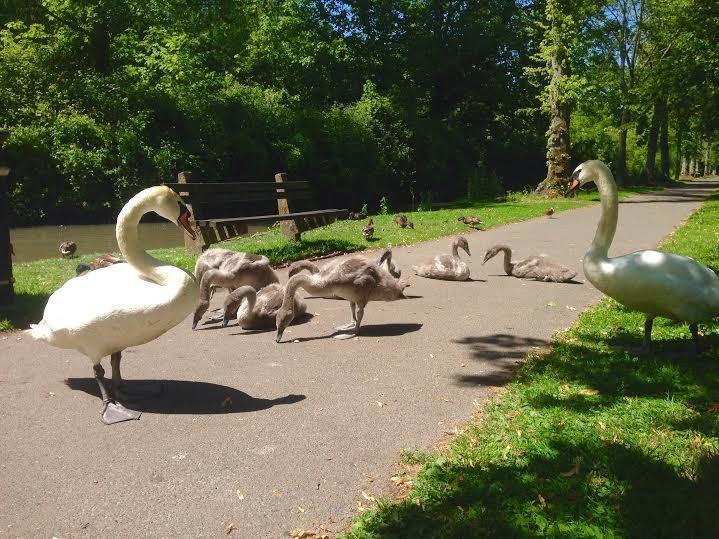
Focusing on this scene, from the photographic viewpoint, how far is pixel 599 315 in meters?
6.73

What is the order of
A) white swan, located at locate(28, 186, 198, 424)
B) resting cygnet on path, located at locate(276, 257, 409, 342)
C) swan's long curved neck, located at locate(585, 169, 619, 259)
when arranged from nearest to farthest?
white swan, located at locate(28, 186, 198, 424) < swan's long curved neck, located at locate(585, 169, 619, 259) < resting cygnet on path, located at locate(276, 257, 409, 342)

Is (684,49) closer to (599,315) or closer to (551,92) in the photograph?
(551,92)

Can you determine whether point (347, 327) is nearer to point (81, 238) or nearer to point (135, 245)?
point (135, 245)

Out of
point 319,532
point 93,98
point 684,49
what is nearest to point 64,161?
point 93,98

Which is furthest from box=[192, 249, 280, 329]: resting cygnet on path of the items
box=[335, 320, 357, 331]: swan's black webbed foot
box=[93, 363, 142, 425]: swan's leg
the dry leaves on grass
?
the dry leaves on grass

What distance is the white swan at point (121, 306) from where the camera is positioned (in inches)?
164

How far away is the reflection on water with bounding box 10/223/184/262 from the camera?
56.0 ft

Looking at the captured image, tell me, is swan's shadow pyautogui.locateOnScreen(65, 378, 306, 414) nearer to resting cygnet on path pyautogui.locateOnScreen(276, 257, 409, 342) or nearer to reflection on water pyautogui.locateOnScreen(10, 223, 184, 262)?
resting cygnet on path pyautogui.locateOnScreen(276, 257, 409, 342)

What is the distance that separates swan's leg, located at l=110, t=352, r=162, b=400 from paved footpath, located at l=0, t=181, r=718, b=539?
0.12m

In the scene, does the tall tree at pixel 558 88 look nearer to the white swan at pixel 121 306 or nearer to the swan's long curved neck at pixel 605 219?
the swan's long curved neck at pixel 605 219

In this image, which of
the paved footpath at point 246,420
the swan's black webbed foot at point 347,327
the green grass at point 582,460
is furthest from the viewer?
the swan's black webbed foot at point 347,327

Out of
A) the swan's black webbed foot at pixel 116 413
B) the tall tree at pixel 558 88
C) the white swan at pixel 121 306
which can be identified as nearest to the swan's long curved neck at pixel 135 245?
the white swan at pixel 121 306

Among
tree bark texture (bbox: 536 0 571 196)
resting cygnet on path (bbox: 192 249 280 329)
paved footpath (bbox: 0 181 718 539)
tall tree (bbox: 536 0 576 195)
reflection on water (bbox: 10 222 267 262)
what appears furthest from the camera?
tree bark texture (bbox: 536 0 571 196)

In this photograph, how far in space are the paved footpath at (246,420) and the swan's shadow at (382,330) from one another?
3cm
